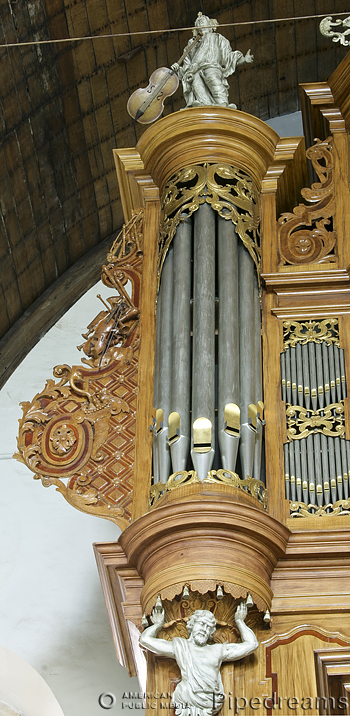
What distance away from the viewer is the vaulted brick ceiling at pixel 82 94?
10.6 m

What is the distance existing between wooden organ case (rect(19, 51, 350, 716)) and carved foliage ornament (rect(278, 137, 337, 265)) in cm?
1

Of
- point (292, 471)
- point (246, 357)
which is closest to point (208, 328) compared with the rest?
point (246, 357)

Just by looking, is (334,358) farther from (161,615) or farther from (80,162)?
(80,162)

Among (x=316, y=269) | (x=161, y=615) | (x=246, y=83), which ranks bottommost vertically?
(x=161, y=615)

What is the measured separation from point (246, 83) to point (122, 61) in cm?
147

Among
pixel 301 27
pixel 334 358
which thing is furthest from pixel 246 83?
pixel 334 358

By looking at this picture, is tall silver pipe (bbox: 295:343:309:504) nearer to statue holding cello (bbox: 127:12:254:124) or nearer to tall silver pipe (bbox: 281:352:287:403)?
tall silver pipe (bbox: 281:352:287:403)

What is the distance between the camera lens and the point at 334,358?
6770 millimetres

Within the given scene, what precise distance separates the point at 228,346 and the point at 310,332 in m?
0.66

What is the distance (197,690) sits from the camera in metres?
5.33

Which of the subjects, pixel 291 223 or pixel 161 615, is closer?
pixel 161 615

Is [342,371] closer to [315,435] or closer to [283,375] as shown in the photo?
[283,375]

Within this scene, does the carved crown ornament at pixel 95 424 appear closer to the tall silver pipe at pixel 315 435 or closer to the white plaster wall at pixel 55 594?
the tall silver pipe at pixel 315 435

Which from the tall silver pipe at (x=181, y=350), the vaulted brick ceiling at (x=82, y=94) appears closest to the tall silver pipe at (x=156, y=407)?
the tall silver pipe at (x=181, y=350)
